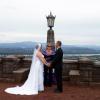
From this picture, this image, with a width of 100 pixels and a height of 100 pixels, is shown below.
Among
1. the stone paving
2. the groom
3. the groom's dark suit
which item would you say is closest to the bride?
the stone paving

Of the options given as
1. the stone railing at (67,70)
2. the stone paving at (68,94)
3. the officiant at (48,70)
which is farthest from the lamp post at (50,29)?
the stone paving at (68,94)

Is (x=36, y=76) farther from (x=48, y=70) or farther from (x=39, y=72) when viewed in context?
(x=48, y=70)

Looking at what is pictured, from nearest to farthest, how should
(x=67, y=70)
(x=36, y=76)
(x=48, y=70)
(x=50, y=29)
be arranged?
Result: (x=36, y=76), (x=48, y=70), (x=67, y=70), (x=50, y=29)

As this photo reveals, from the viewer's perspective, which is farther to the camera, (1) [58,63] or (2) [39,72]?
(2) [39,72]

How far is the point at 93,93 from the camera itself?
45.3 ft

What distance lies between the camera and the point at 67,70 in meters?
16.5

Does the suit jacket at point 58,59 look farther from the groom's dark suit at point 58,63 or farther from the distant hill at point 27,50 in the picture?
the distant hill at point 27,50

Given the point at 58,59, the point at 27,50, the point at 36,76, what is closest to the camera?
the point at 58,59

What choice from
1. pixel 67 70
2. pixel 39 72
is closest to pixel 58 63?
pixel 39 72

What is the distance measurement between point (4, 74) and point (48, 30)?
4698 millimetres

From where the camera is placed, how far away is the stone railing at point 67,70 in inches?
609

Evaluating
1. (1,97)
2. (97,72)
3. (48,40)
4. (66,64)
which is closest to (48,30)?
(48,40)

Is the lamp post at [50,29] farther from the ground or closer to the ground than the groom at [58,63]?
farther from the ground

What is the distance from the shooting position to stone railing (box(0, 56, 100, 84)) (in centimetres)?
1546
